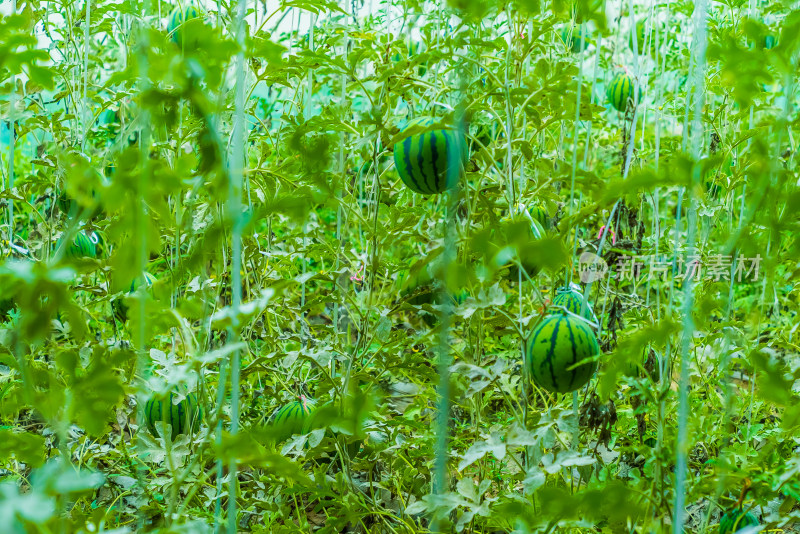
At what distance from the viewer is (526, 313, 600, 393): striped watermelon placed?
3.90 feet

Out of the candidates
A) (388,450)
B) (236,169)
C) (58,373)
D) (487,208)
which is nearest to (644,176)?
(236,169)

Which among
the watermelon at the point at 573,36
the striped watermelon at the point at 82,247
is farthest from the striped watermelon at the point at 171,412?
the watermelon at the point at 573,36

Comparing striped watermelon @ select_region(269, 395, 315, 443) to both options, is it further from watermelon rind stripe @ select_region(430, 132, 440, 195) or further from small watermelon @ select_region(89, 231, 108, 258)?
small watermelon @ select_region(89, 231, 108, 258)

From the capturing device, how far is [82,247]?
204 centimetres

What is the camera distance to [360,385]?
5.94 feet

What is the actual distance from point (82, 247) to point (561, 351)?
4.70ft

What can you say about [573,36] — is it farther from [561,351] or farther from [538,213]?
[561,351]

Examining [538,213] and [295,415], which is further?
[538,213]

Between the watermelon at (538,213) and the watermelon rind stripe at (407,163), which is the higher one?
the watermelon rind stripe at (407,163)

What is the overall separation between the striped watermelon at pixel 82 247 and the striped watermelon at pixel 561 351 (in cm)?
132

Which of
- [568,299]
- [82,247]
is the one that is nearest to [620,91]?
[568,299]

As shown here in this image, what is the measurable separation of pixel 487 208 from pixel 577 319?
1.29 feet

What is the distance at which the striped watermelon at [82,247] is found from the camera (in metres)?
1.97

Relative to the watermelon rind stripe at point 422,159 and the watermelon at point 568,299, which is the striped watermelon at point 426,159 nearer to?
the watermelon rind stripe at point 422,159
